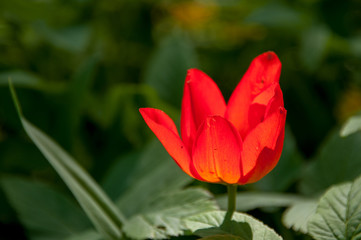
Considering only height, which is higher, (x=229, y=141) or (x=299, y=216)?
(x=229, y=141)

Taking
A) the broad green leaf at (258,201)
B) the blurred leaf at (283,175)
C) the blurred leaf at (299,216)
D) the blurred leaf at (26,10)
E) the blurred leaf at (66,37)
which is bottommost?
the blurred leaf at (283,175)

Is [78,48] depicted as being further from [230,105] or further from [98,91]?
[230,105]

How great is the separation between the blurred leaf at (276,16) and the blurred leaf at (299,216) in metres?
0.80

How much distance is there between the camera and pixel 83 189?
2.40ft

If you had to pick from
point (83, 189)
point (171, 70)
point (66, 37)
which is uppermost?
point (66, 37)

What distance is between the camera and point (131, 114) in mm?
1188

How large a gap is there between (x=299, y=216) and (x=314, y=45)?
791 mm

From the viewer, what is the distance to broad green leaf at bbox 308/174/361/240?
54 cm

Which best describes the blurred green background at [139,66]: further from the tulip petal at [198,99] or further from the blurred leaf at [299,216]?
the tulip petal at [198,99]

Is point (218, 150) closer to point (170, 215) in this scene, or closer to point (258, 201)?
point (170, 215)

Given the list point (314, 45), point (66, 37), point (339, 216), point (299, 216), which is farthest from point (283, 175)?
point (66, 37)

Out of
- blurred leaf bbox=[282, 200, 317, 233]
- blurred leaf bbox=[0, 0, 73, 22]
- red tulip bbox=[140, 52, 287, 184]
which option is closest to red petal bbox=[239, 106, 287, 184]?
red tulip bbox=[140, 52, 287, 184]

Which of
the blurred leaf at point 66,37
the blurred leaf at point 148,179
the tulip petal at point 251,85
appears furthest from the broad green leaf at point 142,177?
the blurred leaf at point 66,37

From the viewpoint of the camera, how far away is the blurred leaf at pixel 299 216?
0.64 metres
